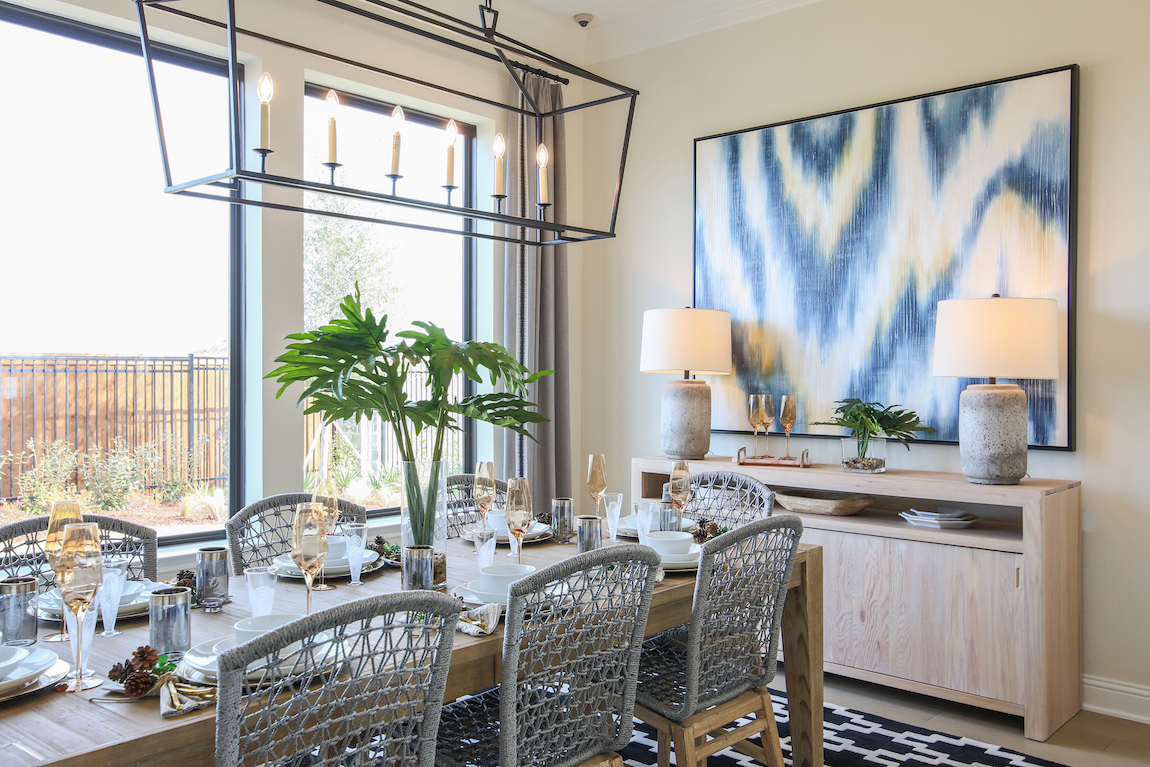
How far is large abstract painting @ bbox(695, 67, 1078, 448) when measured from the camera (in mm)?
3309

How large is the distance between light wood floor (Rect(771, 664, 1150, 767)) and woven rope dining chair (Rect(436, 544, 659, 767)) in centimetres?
173

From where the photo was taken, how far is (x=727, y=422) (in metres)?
4.20

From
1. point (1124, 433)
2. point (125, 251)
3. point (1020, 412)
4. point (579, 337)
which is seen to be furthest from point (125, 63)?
point (1124, 433)

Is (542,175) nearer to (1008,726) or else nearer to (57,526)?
(57,526)

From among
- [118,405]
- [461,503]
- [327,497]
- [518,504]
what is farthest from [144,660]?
[118,405]

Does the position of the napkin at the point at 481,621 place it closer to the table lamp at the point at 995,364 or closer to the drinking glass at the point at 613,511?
the drinking glass at the point at 613,511

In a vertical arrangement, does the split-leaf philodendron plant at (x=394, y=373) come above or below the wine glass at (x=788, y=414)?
above

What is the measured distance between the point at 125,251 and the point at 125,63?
2.27 feet

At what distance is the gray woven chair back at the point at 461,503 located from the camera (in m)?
3.03

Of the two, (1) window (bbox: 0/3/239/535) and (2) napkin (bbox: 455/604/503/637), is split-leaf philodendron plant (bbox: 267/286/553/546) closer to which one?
(2) napkin (bbox: 455/604/503/637)

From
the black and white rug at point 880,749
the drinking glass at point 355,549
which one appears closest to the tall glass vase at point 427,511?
the drinking glass at point 355,549

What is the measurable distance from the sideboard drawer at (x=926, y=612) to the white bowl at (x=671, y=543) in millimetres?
1197

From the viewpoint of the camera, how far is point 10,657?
1.49m

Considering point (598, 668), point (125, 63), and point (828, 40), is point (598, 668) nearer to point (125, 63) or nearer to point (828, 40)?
point (125, 63)
